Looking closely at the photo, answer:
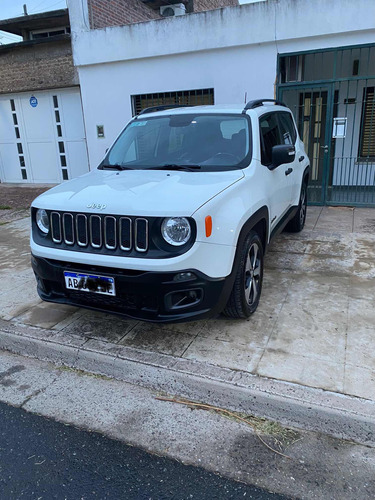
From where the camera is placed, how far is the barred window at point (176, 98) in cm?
921

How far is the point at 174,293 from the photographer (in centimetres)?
305

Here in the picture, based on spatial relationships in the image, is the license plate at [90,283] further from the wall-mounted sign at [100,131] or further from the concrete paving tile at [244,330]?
the wall-mounted sign at [100,131]

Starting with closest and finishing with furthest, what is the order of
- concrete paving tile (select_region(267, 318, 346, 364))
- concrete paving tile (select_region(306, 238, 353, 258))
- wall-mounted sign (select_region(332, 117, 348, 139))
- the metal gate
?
concrete paving tile (select_region(267, 318, 346, 364))
concrete paving tile (select_region(306, 238, 353, 258))
wall-mounted sign (select_region(332, 117, 348, 139))
the metal gate

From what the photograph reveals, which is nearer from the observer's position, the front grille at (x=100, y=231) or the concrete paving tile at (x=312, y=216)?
the front grille at (x=100, y=231)

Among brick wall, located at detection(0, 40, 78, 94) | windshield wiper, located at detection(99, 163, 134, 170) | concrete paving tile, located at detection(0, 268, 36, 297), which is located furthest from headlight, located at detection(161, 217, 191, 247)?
brick wall, located at detection(0, 40, 78, 94)

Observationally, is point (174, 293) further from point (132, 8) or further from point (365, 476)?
point (132, 8)

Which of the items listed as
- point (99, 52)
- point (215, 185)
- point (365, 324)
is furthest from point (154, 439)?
point (99, 52)

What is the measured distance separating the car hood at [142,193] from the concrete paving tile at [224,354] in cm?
119

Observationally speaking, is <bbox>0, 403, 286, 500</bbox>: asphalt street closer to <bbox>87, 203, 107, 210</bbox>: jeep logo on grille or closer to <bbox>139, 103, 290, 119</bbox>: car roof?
<bbox>87, 203, 107, 210</bbox>: jeep logo on grille

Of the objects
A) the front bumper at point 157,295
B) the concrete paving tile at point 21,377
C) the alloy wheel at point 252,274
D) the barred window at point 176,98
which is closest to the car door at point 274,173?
the alloy wheel at point 252,274

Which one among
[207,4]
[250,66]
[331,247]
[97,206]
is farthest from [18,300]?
[207,4]

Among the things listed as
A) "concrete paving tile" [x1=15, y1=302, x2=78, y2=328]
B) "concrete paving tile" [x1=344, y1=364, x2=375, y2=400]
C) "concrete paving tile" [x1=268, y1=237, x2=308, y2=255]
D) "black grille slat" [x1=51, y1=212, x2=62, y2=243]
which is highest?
"black grille slat" [x1=51, y1=212, x2=62, y2=243]

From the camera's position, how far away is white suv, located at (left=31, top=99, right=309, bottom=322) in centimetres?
299

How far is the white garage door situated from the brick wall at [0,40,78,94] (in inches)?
13.1
